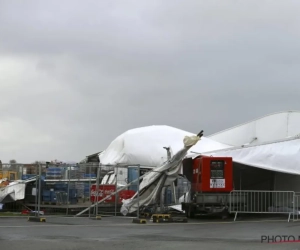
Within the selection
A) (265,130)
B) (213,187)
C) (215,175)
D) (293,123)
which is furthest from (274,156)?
(265,130)

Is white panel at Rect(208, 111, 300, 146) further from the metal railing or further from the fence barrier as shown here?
the fence barrier

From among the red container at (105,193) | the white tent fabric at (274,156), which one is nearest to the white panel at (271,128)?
the white tent fabric at (274,156)

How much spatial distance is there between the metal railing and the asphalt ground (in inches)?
157

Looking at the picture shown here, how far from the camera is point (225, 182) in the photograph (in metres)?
22.2

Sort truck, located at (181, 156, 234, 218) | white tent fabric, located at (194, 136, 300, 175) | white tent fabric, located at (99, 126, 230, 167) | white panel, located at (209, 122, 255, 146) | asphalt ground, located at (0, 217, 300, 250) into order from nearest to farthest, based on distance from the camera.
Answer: asphalt ground, located at (0, 217, 300, 250) < truck, located at (181, 156, 234, 218) < white tent fabric, located at (194, 136, 300, 175) < white tent fabric, located at (99, 126, 230, 167) < white panel, located at (209, 122, 255, 146)

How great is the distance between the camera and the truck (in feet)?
72.1

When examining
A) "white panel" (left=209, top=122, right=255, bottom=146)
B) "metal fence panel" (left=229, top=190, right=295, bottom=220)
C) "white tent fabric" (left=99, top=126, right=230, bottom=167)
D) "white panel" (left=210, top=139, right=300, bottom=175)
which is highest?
"white panel" (left=209, top=122, right=255, bottom=146)

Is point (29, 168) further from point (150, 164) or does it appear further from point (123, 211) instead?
point (150, 164)

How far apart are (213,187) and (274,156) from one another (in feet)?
11.5

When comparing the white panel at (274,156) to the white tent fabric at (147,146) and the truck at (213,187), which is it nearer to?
the truck at (213,187)

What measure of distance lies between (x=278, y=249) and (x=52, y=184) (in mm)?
16727

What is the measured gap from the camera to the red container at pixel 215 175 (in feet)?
72.7

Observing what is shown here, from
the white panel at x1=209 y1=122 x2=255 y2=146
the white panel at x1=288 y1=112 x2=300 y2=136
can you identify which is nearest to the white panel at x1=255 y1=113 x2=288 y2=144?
the white panel at x1=288 y1=112 x2=300 y2=136

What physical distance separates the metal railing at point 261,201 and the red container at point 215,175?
515mm
